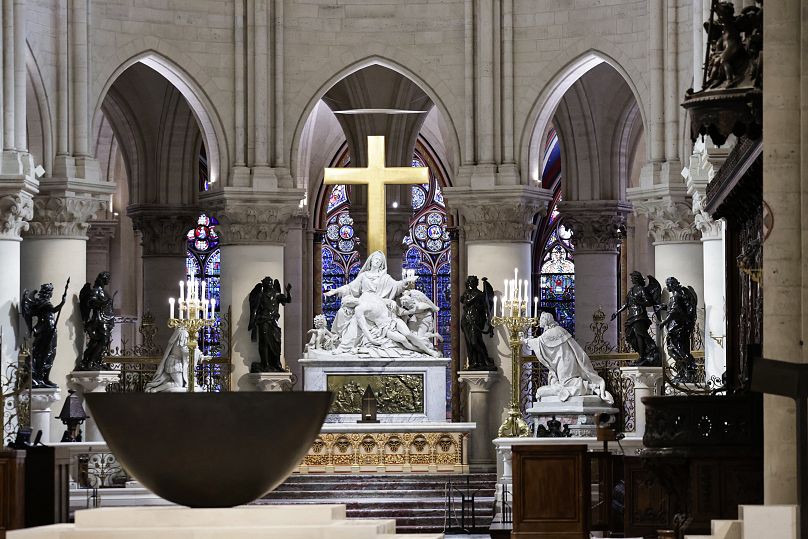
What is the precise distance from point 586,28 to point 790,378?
62.3 feet

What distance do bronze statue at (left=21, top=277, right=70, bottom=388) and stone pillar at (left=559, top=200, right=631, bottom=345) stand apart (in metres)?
11.0

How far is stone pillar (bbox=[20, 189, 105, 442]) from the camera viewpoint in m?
26.8

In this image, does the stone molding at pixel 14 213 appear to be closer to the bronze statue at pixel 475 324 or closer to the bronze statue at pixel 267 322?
the bronze statue at pixel 267 322

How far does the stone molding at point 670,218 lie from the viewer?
1055 inches

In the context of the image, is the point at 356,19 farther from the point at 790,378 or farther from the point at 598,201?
the point at 790,378

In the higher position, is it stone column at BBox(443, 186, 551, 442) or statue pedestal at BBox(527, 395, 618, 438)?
stone column at BBox(443, 186, 551, 442)

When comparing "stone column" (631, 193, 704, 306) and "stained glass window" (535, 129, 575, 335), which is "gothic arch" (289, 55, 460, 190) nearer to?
"stone column" (631, 193, 704, 306)

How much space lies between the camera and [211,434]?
980cm

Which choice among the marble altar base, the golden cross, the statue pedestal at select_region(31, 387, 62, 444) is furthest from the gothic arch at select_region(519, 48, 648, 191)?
the marble altar base

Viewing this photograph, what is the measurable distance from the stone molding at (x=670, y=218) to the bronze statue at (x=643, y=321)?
2.83 ft

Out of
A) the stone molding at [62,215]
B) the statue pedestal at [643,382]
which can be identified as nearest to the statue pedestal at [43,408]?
the stone molding at [62,215]

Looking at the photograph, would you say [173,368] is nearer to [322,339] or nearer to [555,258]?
[322,339]

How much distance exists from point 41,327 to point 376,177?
229 inches

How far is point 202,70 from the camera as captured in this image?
28609mm
